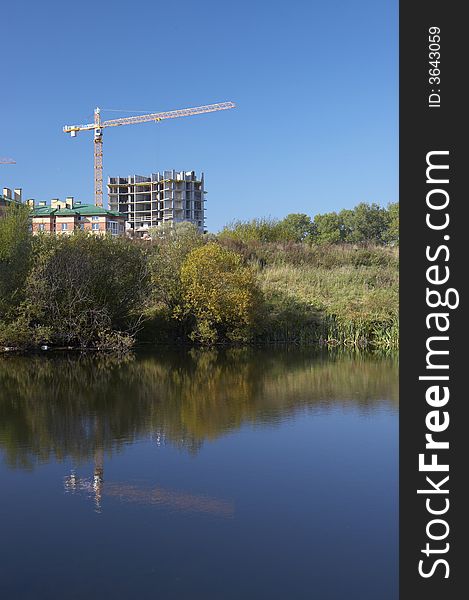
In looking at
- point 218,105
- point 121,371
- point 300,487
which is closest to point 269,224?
point 121,371

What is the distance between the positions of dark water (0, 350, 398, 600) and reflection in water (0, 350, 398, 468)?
0.07 metres

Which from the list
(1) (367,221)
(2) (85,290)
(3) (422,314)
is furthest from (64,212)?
(3) (422,314)

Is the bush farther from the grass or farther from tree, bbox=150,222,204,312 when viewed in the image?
the grass

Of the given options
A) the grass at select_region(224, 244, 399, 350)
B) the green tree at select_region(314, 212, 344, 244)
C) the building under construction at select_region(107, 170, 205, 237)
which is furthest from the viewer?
the building under construction at select_region(107, 170, 205, 237)

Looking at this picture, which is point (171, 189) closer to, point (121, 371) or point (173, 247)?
point (173, 247)

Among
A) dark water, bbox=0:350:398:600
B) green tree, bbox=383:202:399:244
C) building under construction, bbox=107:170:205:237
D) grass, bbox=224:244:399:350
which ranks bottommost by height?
dark water, bbox=0:350:398:600

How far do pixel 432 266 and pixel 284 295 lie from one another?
24.6m

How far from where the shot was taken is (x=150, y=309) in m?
28.9

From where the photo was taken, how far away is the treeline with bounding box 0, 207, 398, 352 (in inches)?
968

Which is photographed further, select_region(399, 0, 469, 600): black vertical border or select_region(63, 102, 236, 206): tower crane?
select_region(63, 102, 236, 206): tower crane

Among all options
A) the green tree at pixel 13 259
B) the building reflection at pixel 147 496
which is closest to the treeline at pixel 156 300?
the green tree at pixel 13 259

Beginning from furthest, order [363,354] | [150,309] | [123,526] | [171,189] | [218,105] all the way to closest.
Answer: [171,189] < [218,105] < [150,309] < [363,354] < [123,526]

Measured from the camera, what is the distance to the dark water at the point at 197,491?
22.6 feet

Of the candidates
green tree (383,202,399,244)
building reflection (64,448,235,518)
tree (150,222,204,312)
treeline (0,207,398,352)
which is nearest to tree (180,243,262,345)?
treeline (0,207,398,352)
